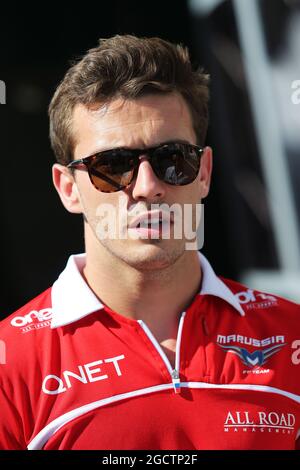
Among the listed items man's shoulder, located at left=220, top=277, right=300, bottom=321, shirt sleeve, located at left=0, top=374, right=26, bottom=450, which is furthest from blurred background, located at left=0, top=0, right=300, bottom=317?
shirt sleeve, located at left=0, top=374, right=26, bottom=450

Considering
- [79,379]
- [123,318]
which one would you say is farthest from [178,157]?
[79,379]

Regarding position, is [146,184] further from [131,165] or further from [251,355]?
[251,355]

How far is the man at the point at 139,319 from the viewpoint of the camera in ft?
5.80

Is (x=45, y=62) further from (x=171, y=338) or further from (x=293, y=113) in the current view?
(x=171, y=338)

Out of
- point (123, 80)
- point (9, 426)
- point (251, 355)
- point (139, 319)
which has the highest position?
point (123, 80)

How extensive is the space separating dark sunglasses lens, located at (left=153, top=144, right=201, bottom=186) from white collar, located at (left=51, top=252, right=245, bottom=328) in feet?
1.15

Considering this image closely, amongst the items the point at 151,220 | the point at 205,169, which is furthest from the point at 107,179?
the point at 205,169

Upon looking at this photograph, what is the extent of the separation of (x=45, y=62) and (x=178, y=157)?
2615 mm

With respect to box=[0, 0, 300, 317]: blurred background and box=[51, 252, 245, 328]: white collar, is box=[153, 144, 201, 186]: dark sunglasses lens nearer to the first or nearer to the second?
box=[51, 252, 245, 328]: white collar

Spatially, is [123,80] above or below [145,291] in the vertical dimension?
above

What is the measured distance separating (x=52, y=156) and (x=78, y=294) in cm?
241

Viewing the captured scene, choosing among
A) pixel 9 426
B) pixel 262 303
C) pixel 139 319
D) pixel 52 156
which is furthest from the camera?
pixel 52 156

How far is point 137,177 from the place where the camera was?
187 centimetres

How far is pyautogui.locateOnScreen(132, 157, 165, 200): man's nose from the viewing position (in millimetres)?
1852
